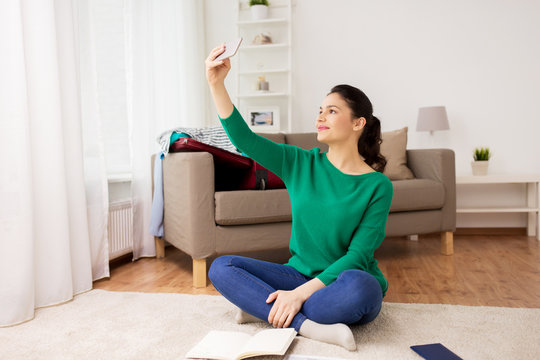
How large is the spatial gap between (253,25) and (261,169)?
203 cm

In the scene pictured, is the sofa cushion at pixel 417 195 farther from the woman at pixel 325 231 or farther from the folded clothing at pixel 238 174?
the woman at pixel 325 231

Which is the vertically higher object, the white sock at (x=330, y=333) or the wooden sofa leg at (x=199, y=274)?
the white sock at (x=330, y=333)

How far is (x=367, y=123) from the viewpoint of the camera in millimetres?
1454

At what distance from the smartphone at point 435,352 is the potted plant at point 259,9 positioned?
3.05 metres

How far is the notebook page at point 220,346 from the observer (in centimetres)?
114

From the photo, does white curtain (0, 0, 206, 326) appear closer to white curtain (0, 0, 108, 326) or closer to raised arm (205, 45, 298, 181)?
white curtain (0, 0, 108, 326)

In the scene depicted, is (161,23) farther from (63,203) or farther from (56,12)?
(63,203)

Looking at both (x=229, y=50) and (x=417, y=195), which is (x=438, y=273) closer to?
(x=417, y=195)

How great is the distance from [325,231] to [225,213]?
76cm

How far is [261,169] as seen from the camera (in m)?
2.19

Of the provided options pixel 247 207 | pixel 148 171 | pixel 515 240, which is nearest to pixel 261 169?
pixel 247 207

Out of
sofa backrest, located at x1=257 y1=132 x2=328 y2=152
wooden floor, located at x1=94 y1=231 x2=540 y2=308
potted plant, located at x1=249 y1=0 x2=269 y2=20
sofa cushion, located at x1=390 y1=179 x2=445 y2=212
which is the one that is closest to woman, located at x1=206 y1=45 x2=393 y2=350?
wooden floor, located at x1=94 y1=231 x2=540 y2=308

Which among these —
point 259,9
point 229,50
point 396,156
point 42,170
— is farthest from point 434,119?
point 42,170

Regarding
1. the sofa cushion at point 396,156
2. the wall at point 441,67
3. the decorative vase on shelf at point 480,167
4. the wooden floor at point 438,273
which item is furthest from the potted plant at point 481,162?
the sofa cushion at point 396,156
